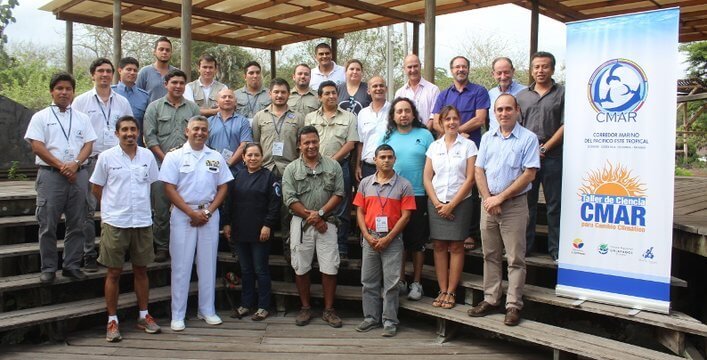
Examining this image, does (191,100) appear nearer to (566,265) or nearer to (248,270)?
(248,270)

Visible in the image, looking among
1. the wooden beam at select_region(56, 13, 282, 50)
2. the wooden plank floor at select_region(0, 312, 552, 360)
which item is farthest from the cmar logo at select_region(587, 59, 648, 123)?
the wooden beam at select_region(56, 13, 282, 50)

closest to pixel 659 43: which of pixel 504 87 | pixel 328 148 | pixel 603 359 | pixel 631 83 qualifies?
pixel 631 83

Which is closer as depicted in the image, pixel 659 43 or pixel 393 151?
pixel 659 43

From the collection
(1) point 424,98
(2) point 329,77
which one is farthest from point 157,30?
(1) point 424,98

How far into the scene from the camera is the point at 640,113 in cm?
395

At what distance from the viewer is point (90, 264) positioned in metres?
4.95

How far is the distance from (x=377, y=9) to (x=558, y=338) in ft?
17.6

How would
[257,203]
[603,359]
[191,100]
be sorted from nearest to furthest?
[603,359] → [257,203] → [191,100]

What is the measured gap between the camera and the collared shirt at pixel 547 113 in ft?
15.1

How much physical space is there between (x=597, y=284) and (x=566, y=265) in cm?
25

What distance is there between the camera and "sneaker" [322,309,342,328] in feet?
16.1

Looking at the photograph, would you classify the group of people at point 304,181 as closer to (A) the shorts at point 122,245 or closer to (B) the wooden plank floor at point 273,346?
(A) the shorts at point 122,245

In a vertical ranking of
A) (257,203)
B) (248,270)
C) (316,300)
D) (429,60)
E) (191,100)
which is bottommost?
(316,300)

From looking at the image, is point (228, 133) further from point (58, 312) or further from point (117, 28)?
point (117, 28)
